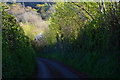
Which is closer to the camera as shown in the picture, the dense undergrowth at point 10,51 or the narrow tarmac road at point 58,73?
the dense undergrowth at point 10,51

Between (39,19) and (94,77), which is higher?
(39,19)

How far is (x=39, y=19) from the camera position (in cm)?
4219

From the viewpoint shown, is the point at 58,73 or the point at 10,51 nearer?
the point at 10,51

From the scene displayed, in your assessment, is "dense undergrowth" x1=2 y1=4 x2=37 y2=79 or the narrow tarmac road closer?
"dense undergrowth" x1=2 y1=4 x2=37 y2=79

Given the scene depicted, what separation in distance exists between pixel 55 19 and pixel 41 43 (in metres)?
17.7

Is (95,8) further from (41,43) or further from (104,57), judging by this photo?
(41,43)

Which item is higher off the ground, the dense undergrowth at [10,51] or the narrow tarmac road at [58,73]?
the dense undergrowth at [10,51]

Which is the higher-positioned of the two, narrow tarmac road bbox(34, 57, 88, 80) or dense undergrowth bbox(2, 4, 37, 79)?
dense undergrowth bbox(2, 4, 37, 79)

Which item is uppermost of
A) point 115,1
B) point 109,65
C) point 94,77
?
point 115,1

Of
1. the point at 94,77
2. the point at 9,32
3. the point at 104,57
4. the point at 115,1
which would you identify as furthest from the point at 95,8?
the point at 9,32

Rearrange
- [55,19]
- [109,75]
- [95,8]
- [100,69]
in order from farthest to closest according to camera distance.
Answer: [55,19] < [95,8] < [100,69] < [109,75]

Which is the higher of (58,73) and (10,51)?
(10,51)

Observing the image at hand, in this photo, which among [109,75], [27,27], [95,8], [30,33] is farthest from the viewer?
[30,33]

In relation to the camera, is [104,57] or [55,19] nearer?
[104,57]
